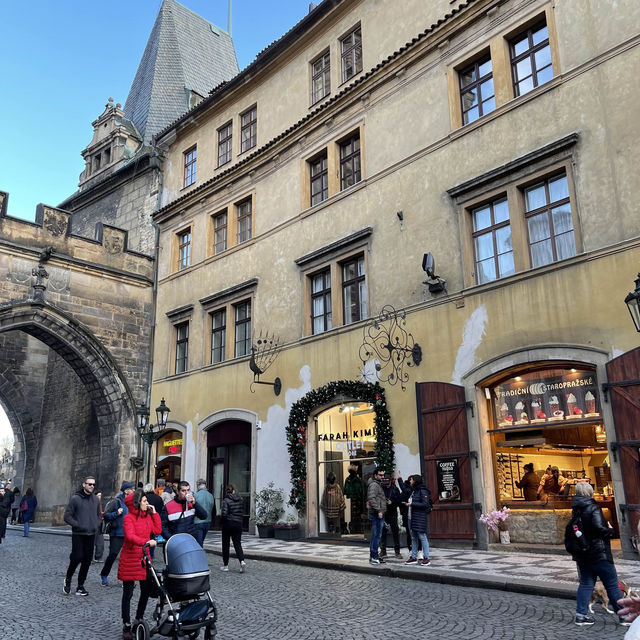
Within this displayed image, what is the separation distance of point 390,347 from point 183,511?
622cm

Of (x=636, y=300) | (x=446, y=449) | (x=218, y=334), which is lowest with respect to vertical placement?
(x=446, y=449)

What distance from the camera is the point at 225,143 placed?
69.9ft

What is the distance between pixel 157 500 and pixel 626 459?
7781mm

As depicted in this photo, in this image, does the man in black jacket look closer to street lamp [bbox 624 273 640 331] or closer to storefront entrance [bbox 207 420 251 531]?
street lamp [bbox 624 273 640 331]

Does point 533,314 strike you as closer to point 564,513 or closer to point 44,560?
point 564,513

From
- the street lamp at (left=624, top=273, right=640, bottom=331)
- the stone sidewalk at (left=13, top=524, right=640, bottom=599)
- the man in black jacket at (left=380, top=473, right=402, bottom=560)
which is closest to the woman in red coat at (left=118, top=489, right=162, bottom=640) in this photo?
the stone sidewalk at (left=13, top=524, right=640, bottom=599)

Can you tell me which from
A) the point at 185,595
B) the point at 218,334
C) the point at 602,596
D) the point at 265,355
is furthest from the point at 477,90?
the point at 185,595

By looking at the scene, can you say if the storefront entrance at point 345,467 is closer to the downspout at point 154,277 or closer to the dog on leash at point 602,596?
the dog on leash at point 602,596

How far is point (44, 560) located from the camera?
1273 cm

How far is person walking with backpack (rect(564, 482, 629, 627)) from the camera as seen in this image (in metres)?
6.32

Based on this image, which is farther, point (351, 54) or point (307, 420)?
point (351, 54)

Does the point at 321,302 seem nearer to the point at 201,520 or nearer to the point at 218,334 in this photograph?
the point at 218,334

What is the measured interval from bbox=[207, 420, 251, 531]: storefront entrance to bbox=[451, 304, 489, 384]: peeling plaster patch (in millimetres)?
7293

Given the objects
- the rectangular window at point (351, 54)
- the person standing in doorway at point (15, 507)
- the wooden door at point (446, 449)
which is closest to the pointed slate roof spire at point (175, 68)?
the rectangular window at point (351, 54)
